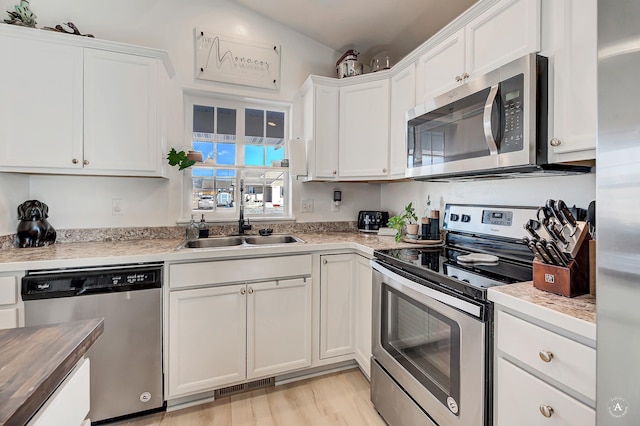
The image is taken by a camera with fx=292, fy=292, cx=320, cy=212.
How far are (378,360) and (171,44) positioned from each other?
9.00 ft

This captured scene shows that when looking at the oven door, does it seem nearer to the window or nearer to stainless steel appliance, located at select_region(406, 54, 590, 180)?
stainless steel appliance, located at select_region(406, 54, 590, 180)

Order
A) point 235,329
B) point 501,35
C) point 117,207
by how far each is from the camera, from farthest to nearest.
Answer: point 117,207 < point 235,329 < point 501,35

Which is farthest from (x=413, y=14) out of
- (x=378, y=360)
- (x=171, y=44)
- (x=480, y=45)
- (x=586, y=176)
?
(x=378, y=360)

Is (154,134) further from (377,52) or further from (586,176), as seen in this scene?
(586,176)

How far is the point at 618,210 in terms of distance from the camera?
60cm

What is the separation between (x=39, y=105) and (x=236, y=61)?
4.51 feet

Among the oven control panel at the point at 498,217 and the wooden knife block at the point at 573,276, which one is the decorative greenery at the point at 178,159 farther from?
the wooden knife block at the point at 573,276

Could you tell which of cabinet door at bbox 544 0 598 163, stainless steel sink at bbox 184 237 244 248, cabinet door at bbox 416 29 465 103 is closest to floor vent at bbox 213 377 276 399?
stainless steel sink at bbox 184 237 244 248

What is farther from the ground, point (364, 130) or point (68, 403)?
point (364, 130)

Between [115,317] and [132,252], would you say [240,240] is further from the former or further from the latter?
[115,317]

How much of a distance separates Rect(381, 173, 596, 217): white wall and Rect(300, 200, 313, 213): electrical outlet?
2.58ft

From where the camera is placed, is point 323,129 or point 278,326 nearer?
point 278,326

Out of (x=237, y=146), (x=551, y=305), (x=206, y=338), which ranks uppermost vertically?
(x=237, y=146)

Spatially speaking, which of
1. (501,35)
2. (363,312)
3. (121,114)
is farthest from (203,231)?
(501,35)
